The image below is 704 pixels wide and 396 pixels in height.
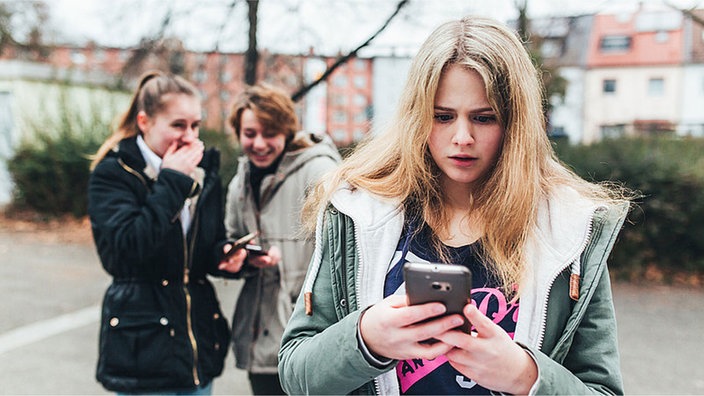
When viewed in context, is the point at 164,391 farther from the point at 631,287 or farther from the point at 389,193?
the point at 631,287

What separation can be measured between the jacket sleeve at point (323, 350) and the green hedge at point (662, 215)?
711cm

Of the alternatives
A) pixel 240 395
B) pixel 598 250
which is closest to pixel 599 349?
pixel 598 250

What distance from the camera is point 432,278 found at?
1049 millimetres

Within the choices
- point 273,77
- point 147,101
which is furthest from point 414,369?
point 273,77

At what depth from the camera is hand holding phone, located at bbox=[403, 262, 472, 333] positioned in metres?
1.04

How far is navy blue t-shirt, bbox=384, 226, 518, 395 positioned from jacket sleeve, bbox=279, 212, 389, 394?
15 centimetres

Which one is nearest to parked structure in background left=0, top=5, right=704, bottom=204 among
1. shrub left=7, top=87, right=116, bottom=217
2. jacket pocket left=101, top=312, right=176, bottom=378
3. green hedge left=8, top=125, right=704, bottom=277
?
shrub left=7, top=87, right=116, bottom=217

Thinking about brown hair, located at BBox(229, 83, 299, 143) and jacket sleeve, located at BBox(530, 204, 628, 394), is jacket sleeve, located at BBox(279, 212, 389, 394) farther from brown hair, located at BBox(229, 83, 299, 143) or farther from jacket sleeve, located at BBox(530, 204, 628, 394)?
brown hair, located at BBox(229, 83, 299, 143)

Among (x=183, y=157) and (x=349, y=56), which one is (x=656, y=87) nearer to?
(x=349, y=56)

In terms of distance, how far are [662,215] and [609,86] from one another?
116 feet

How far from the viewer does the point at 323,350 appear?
4.25 feet

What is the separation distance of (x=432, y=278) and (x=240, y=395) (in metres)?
3.88

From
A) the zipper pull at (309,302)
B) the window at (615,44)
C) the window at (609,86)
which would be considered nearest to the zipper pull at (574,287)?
the zipper pull at (309,302)

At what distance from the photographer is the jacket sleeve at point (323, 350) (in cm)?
124
